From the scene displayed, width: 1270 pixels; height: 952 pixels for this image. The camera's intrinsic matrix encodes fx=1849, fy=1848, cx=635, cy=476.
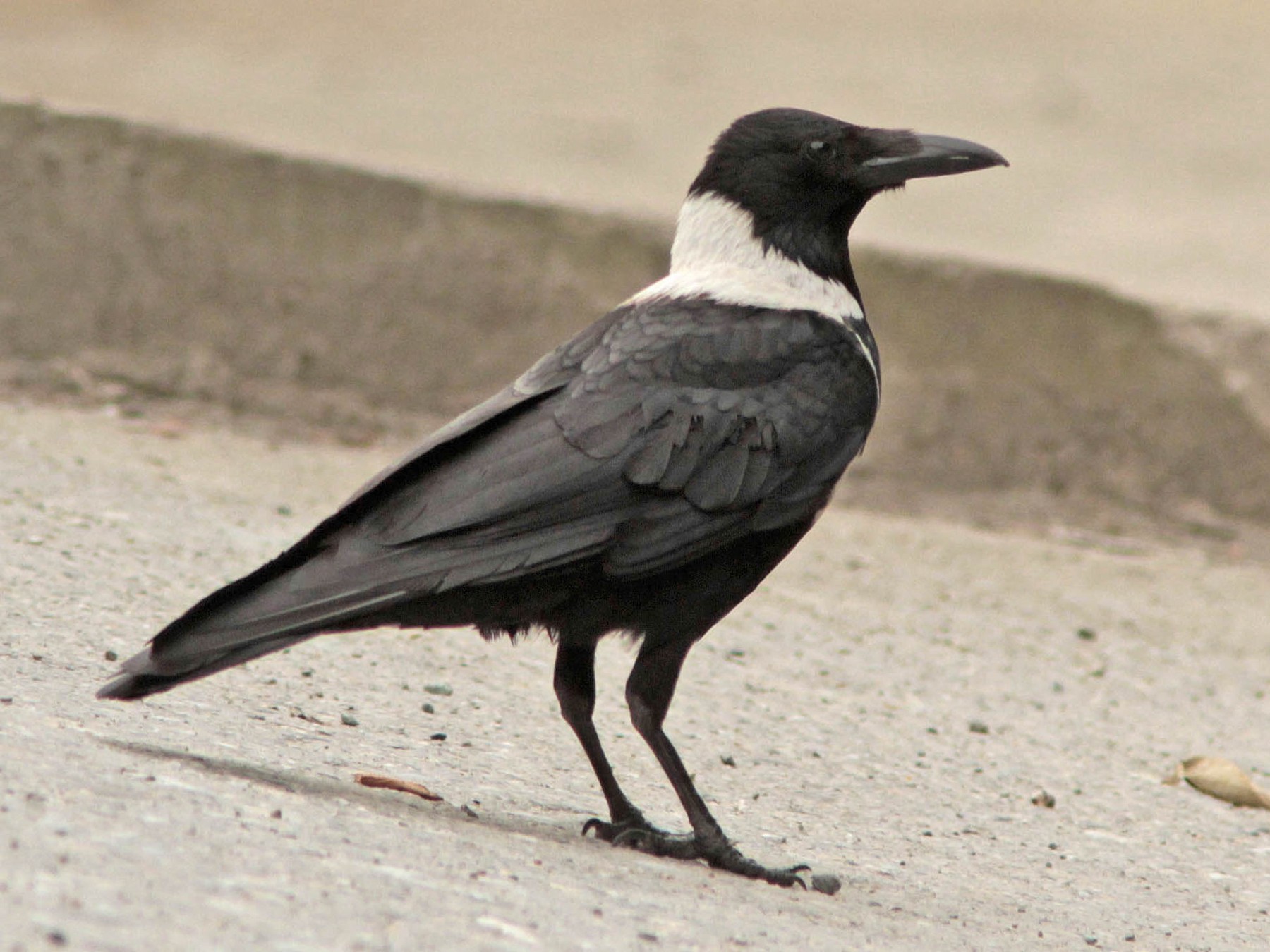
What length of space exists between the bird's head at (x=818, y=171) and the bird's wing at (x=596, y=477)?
1.19 feet

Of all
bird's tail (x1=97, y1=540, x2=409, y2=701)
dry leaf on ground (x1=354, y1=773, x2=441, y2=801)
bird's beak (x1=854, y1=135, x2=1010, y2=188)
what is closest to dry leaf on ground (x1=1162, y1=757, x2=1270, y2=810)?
bird's beak (x1=854, y1=135, x2=1010, y2=188)

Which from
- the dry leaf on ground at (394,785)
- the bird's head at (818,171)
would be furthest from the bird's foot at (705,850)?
the bird's head at (818,171)

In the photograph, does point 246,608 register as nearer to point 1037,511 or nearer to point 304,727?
point 304,727

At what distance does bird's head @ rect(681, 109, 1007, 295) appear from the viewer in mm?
4312

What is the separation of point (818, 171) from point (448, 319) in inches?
161

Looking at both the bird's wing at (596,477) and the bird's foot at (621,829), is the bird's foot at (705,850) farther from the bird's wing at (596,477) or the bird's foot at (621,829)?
the bird's wing at (596,477)

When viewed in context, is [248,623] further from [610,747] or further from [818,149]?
[818,149]

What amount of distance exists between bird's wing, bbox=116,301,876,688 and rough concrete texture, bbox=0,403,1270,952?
36cm

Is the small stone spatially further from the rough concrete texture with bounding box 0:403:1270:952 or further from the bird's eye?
the bird's eye

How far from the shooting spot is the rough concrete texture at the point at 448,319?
8008 mm

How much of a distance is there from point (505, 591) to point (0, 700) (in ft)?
3.22

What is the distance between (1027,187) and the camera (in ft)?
44.2

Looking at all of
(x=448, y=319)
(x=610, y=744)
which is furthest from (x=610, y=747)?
(x=448, y=319)

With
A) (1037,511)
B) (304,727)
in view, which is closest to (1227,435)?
(1037,511)
